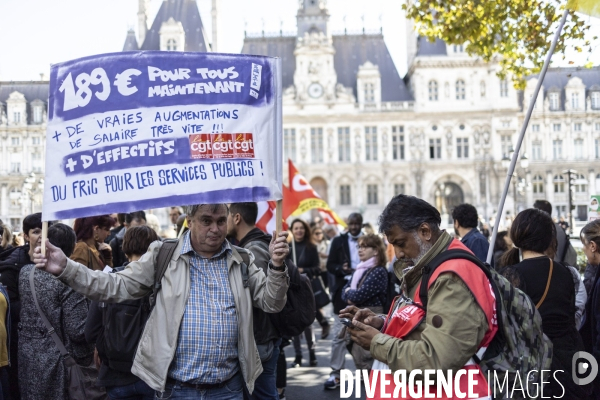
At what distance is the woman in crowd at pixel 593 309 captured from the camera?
12.6 ft

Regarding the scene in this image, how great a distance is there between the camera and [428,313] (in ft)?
7.29

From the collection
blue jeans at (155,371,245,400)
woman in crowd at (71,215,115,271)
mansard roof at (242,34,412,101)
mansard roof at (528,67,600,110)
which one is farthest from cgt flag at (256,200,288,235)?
mansard roof at (528,67,600,110)

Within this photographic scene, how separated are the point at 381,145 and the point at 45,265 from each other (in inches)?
1571

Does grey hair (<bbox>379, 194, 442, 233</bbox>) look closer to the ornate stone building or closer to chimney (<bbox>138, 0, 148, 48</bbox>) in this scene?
the ornate stone building

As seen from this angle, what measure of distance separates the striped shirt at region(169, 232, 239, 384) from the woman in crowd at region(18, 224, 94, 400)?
961mm

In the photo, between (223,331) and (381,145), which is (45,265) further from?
(381,145)

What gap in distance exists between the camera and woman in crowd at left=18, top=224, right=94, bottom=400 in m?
3.50

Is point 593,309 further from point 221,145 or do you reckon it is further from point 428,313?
point 221,145

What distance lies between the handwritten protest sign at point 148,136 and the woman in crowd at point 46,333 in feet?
2.68

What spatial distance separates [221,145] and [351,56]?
4214 cm

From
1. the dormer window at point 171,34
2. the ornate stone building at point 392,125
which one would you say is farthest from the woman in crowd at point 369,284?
the dormer window at point 171,34

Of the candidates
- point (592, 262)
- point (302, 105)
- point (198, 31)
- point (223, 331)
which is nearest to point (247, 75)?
point (223, 331)

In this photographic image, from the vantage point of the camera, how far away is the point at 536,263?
11.0ft

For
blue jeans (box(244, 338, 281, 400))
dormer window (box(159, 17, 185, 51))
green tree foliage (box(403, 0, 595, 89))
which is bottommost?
blue jeans (box(244, 338, 281, 400))
